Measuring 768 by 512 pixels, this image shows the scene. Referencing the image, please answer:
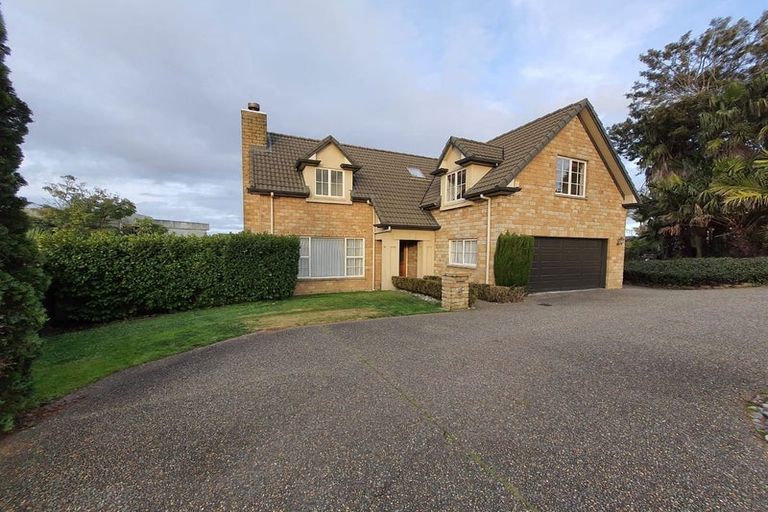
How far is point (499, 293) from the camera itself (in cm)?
1102

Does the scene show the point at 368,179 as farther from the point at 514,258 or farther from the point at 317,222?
the point at 514,258

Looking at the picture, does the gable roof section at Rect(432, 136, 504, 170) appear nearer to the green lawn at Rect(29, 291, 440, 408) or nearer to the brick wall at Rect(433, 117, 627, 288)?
the brick wall at Rect(433, 117, 627, 288)

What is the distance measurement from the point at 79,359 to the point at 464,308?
8.79 metres

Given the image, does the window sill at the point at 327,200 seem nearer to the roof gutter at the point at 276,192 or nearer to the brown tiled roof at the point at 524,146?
the roof gutter at the point at 276,192

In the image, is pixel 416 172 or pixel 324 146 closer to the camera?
pixel 324 146

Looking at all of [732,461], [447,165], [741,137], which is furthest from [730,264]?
[732,461]

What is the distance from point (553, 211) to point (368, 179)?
328 inches

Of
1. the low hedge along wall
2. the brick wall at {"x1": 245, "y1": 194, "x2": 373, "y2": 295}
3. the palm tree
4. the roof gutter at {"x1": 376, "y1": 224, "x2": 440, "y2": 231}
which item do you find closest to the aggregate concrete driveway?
the low hedge along wall

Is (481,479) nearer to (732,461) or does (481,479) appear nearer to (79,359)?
(732,461)

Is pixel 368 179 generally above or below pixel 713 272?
above

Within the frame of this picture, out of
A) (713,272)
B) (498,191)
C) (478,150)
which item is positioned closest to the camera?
(498,191)

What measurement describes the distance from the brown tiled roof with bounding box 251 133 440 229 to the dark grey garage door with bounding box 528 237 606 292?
184 inches

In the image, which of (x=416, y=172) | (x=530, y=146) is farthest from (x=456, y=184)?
(x=416, y=172)

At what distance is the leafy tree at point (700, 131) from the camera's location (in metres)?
16.4
